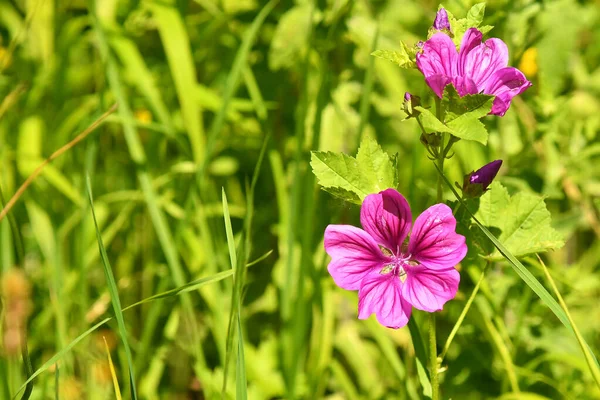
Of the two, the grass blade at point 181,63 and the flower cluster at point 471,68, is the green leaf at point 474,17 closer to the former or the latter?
the flower cluster at point 471,68

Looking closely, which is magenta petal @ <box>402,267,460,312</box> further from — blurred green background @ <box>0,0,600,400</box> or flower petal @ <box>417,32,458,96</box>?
blurred green background @ <box>0,0,600,400</box>

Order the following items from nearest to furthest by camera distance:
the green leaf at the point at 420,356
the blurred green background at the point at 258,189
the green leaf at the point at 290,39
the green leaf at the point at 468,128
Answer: the green leaf at the point at 468,128 < the green leaf at the point at 420,356 < the blurred green background at the point at 258,189 < the green leaf at the point at 290,39

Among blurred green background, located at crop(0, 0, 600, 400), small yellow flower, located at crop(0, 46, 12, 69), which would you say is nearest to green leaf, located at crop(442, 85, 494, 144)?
blurred green background, located at crop(0, 0, 600, 400)

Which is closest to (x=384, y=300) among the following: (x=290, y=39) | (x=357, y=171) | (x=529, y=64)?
(x=357, y=171)

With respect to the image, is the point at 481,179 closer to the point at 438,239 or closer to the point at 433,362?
the point at 438,239

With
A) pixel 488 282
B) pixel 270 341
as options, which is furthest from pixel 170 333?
pixel 488 282

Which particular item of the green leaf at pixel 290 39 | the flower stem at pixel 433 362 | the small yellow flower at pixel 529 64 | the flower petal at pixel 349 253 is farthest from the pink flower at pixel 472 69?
the small yellow flower at pixel 529 64
